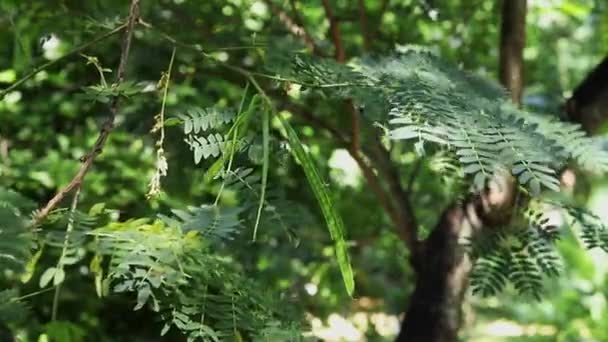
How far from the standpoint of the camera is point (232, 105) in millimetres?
1347

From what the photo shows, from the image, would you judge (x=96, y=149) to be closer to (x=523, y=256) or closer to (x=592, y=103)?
(x=523, y=256)

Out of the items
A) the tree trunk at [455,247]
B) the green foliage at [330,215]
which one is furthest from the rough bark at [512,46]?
the green foliage at [330,215]

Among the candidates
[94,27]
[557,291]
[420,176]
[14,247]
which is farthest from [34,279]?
[557,291]

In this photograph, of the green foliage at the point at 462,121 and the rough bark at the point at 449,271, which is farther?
the rough bark at the point at 449,271

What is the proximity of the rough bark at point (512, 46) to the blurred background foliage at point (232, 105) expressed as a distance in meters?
0.10

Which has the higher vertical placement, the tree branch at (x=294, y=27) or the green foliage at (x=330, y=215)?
the tree branch at (x=294, y=27)

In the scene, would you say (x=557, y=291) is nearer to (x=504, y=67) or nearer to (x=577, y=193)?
(x=577, y=193)

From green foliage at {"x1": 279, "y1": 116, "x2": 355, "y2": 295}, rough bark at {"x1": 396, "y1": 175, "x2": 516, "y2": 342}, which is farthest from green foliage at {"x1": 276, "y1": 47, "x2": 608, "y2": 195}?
rough bark at {"x1": 396, "y1": 175, "x2": 516, "y2": 342}

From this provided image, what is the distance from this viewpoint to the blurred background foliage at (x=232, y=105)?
1.12 m

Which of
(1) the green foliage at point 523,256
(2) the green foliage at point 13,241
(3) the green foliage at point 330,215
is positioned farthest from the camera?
(1) the green foliage at point 523,256

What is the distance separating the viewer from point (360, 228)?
1509 millimetres

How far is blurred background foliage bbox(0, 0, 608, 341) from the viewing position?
1118 millimetres

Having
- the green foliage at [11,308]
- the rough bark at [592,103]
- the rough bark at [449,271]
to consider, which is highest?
the rough bark at [592,103]

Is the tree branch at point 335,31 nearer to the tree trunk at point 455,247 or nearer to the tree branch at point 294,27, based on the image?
the tree branch at point 294,27
